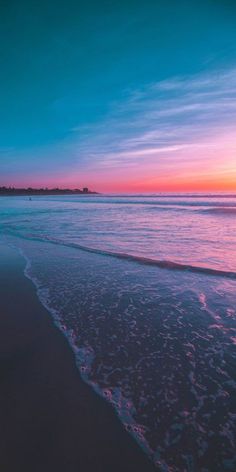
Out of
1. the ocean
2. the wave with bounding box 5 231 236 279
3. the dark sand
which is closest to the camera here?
the dark sand

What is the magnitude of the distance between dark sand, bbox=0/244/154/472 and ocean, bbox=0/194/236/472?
168mm

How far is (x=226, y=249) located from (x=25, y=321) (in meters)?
7.35

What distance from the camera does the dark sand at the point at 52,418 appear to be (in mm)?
2279

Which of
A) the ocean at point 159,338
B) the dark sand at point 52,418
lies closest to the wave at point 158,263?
the ocean at point 159,338

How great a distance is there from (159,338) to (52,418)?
6.57 feet

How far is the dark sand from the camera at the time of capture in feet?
7.48

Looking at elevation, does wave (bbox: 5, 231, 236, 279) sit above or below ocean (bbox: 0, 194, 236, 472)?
above

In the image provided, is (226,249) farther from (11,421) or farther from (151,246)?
(11,421)

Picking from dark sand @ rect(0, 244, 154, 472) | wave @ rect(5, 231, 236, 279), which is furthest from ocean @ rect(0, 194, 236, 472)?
dark sand @ rect(0, 244, 154, 472)

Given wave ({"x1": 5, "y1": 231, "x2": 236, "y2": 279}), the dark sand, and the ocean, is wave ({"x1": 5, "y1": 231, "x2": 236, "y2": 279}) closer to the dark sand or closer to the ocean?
the ocean

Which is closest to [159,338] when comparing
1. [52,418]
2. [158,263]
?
[52,418]

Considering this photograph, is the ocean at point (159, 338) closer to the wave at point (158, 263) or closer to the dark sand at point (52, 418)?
the wave at point (158, 263)

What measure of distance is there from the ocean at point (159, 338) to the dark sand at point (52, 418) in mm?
168

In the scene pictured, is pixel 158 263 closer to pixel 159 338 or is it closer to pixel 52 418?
pixel 159 338
